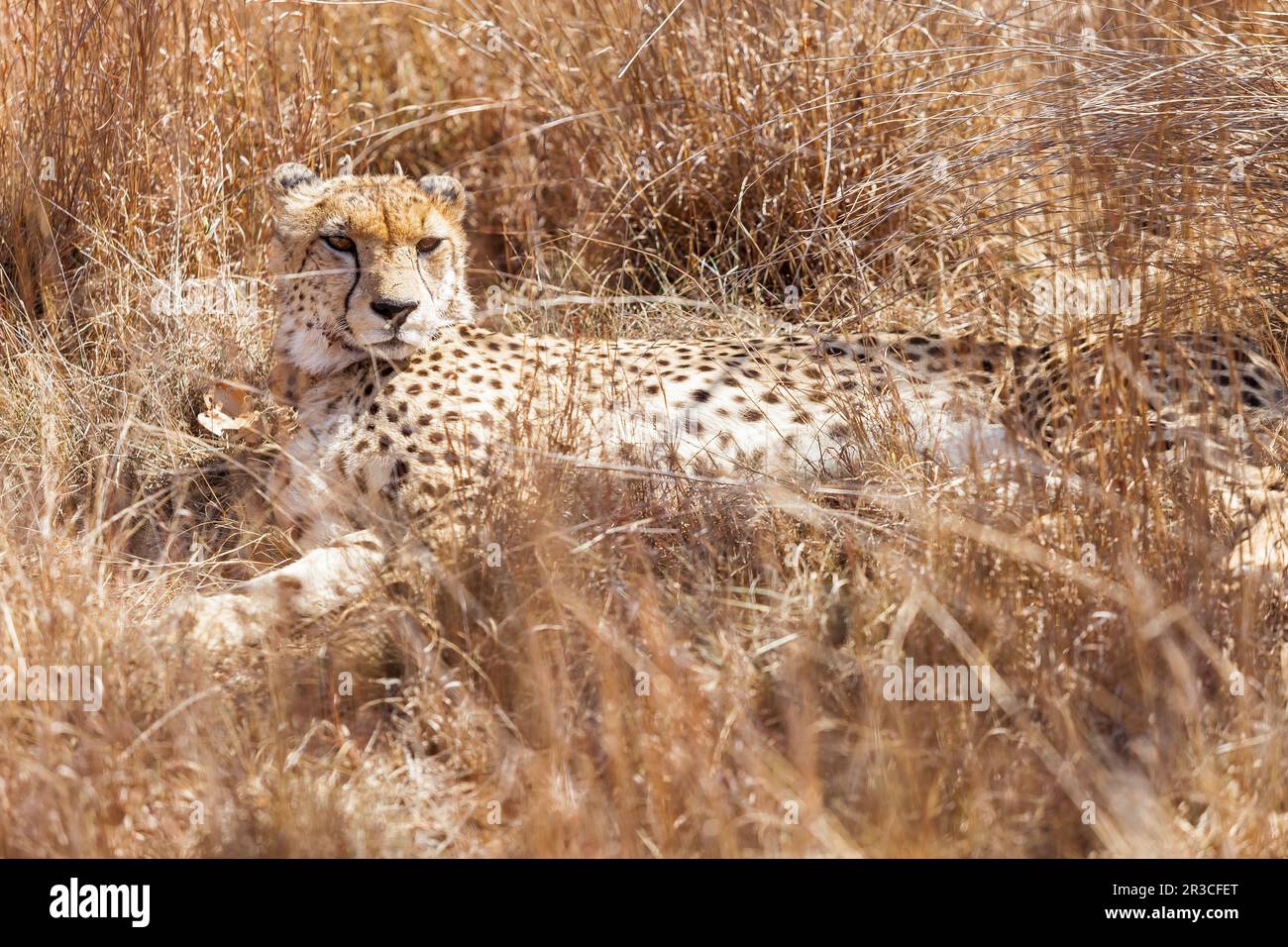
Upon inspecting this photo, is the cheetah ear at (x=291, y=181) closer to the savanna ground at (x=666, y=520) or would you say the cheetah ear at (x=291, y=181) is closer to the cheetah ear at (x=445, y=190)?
the cheetah ear at (x=445, y=190)

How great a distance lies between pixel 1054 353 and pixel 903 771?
1.36 m

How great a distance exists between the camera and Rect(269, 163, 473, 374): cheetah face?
2.95 meters

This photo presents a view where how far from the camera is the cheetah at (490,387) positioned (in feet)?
8.87

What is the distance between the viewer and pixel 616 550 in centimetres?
250

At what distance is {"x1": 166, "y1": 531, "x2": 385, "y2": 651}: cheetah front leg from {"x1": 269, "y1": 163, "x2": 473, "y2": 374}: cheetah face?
1.63 feet

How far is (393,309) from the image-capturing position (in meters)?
2.92

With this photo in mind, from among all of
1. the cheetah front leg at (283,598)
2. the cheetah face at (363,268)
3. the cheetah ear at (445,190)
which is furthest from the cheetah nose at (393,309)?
the cheetah front leg at (283,598)

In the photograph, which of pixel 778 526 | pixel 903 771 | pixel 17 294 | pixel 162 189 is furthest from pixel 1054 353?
pixel 17 294

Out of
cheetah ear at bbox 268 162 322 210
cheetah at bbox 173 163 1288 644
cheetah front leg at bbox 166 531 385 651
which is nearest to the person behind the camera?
cheetah front leg at bbox 166 531 385 651

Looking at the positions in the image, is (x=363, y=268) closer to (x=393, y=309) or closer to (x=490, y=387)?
(x=393, y=309)

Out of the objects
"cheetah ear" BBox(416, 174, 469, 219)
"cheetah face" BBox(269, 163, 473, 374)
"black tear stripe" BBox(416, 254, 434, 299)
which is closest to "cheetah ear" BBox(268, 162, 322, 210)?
"cheetah face" BBox(269, 163, 473, 374)

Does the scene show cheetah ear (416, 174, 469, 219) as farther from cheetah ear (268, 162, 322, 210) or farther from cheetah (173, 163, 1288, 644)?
cheetah ear (268, 162, 322, 210)

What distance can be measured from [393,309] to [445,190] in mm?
434

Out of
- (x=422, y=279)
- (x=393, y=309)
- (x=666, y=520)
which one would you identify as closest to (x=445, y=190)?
(x=422, y=279)
